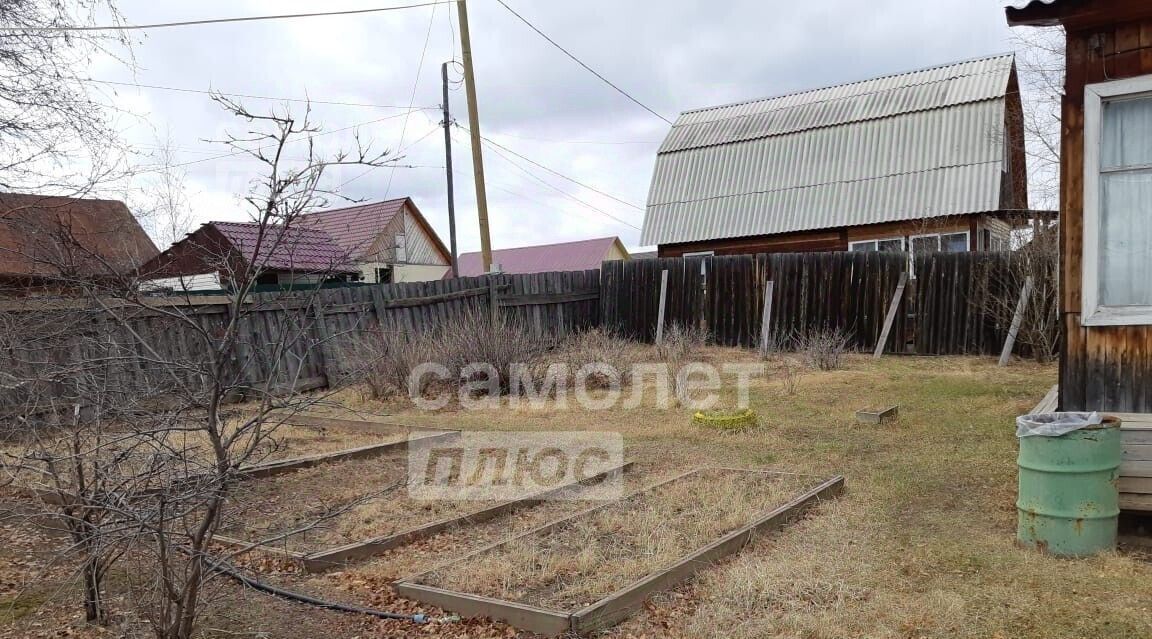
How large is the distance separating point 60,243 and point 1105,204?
18.9ft

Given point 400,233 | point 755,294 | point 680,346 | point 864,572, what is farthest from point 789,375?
point 400,233

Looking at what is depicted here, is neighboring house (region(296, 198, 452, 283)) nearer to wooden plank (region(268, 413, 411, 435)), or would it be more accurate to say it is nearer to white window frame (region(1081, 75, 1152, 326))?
wooden plank (region(268, 413, 411, 435))

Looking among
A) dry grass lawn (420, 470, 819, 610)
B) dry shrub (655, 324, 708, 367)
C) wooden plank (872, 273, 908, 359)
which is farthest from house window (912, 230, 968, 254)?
dry grass lawn (420, 470, 819, 610)

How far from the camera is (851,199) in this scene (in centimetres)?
1802

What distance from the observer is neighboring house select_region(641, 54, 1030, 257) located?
16688mm

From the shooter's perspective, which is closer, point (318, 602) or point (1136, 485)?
point (318, 602)

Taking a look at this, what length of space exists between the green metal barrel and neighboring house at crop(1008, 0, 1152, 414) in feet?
2.36

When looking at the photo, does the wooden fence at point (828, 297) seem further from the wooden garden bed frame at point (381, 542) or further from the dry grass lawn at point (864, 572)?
the wooden garden bed frame at point (381, 542)

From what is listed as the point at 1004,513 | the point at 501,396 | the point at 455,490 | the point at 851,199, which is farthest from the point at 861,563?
the point at 851,199

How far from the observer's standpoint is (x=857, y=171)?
18.4 metres

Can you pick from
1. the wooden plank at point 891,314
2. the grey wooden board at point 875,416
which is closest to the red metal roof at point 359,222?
the wooden plank at point 891,314

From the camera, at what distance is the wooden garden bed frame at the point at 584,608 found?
3.75 metres

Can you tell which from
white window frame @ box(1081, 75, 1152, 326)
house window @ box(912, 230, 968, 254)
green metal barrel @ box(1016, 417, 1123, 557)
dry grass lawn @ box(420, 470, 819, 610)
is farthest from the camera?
house window @ box(912, 230, 968, 254)

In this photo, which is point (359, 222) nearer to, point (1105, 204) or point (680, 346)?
point (680, 346)
